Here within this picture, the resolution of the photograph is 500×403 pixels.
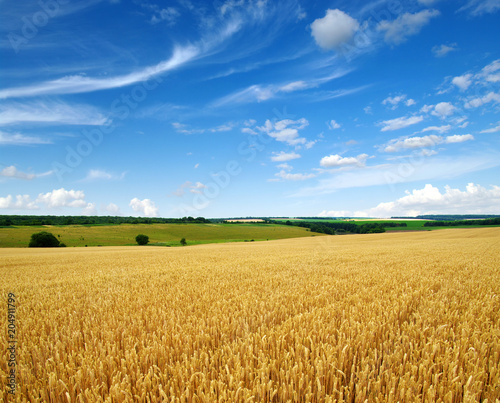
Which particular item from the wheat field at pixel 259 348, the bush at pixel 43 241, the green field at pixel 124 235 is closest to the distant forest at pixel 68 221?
the green field at pixel 124 235

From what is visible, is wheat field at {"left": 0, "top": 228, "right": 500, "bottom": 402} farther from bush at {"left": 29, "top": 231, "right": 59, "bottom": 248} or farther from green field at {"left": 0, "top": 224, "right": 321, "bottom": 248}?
bush at {"left": 29, "top": 231, "right": 59, "bottom": 248}

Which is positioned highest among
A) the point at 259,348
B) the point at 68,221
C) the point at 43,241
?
the point at 68,221

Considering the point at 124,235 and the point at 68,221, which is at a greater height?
the point at 68,221

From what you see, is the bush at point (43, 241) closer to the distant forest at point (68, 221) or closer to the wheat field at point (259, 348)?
the distant forest at point (68, 221)

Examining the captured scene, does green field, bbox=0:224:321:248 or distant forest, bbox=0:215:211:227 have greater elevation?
distant forest, bbox=0:215:211:227

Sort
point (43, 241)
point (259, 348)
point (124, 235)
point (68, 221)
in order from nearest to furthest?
point (259, 348)
point (43, 241)
point (124, 235)
point (68, 221)

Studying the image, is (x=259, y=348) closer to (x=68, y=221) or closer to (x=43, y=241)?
(x=43, y=241)

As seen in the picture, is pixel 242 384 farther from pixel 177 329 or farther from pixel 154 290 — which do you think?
pixel 154 290

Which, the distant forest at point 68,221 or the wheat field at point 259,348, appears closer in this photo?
the wheat field at point 259,348

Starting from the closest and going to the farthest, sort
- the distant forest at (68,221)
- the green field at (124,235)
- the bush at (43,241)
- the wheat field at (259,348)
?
the wheat field at (259,348) < the bush at (43,241) < the green field at (124,235) < the distant forest at (68,221)

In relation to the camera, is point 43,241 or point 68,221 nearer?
point 43,241

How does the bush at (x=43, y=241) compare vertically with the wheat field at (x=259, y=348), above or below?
below

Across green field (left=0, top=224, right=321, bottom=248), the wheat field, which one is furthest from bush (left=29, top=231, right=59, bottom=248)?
the wheat field

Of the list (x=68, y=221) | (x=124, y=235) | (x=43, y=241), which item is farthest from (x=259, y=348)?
(x=68, y=221)
